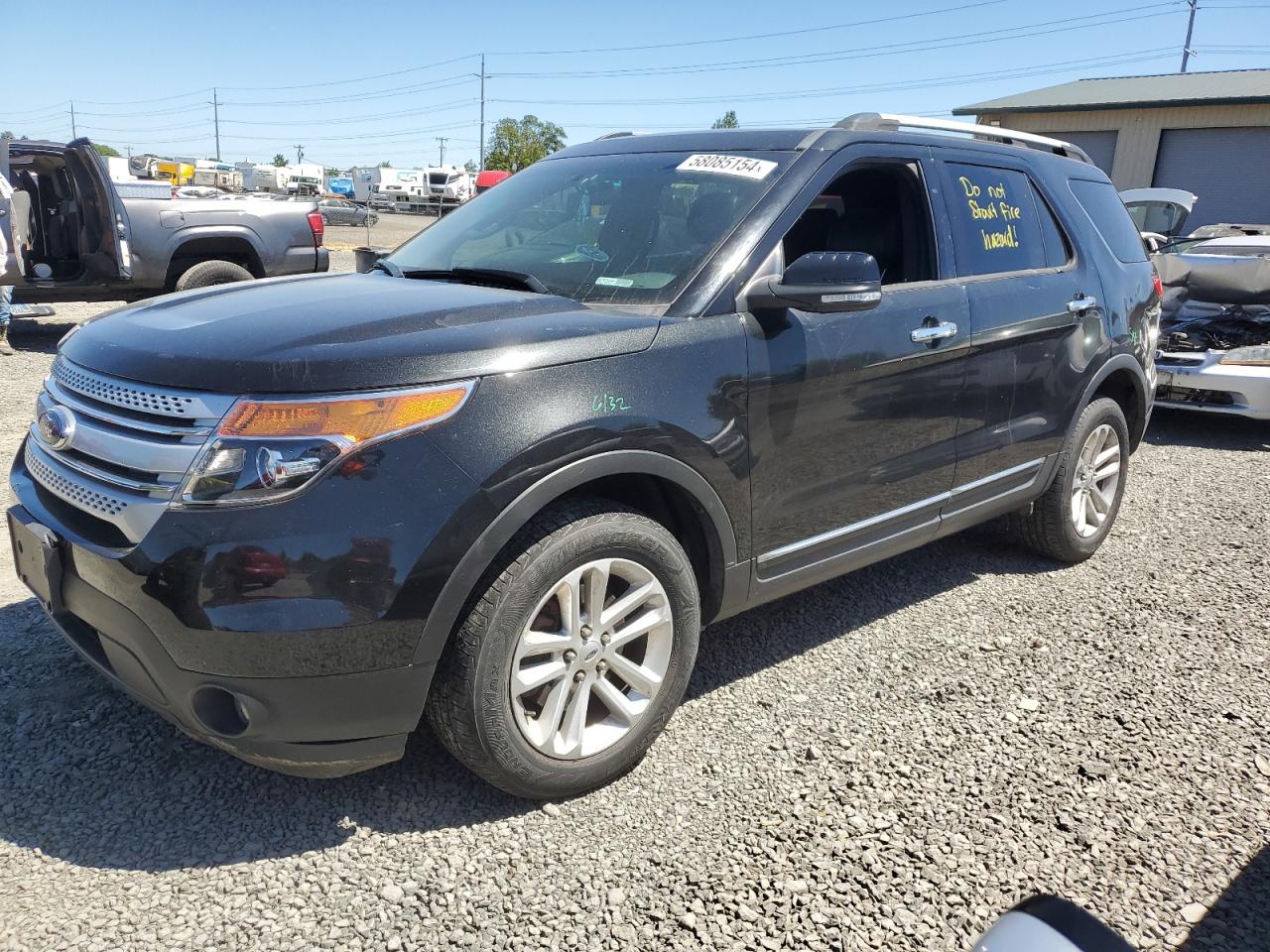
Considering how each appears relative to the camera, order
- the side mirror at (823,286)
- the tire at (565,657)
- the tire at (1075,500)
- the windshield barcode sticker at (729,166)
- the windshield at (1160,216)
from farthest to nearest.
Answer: the windshield at (1160,216)
the tire at (1075,500)
the windshield barcode sticker at (729,166)
the side mirror at (823,286)
the tire at (565,657)

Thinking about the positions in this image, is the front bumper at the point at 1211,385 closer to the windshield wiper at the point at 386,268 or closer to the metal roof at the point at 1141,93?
the windshield wiper at the point at 386,268

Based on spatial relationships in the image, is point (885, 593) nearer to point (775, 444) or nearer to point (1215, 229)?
point (775, 444)

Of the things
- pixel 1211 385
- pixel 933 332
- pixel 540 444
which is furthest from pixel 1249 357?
pixel 540 444

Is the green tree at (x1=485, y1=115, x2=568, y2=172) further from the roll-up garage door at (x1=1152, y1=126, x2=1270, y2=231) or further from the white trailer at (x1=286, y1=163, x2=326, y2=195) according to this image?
the roll-up garage door at (x1=1152, y1=126, x2=1270, y2=231)

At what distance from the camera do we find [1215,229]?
36.5 feet

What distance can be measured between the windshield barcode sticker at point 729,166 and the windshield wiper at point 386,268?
1.07m

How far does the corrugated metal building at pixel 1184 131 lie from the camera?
23.1 m

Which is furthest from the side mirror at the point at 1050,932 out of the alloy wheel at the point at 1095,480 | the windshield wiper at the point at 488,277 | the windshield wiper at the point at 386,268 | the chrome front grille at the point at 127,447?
the alloy wheel at the point at 1095,480

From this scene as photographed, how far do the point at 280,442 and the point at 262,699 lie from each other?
1.96 feet

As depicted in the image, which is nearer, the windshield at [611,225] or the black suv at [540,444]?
the black suv at [540,444]

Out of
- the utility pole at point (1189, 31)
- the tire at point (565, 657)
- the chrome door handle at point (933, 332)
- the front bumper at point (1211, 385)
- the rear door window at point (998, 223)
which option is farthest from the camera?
the utility pole at point (1189, 31)

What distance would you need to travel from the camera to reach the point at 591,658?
271cm

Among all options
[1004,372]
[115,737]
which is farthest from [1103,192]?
[115,737]

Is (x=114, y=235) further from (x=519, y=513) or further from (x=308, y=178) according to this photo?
(x=308, y=178)
